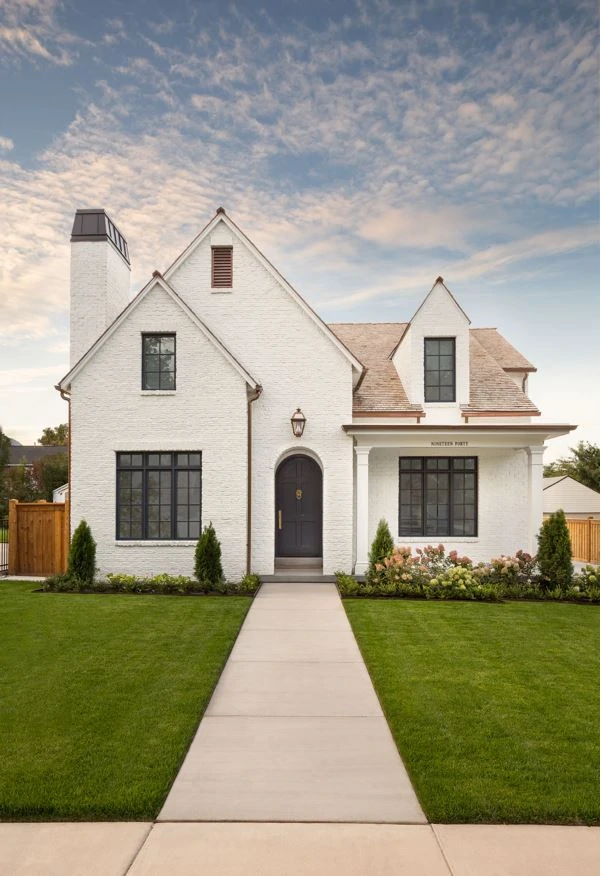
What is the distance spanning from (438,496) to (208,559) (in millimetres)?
6243

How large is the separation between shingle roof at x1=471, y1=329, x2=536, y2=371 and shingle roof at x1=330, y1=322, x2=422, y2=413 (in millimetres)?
2790

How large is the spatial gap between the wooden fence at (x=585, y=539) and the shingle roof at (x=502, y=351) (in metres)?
5.30

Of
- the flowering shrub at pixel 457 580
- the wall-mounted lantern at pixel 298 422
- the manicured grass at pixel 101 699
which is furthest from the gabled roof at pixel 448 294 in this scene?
the manicured grass at pixel 101 699

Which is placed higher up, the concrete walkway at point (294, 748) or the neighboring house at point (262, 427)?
the neighboring house at point (262, 427)

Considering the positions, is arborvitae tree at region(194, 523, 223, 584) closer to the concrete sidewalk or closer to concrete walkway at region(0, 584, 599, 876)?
concrete walkway at region(0, 584, 599, 876)

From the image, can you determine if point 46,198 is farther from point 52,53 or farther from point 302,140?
point 302,140

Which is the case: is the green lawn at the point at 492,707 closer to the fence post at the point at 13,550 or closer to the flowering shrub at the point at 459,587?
the flowering shrub at the point at 459,587

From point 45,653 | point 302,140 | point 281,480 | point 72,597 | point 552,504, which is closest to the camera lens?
point 45,653

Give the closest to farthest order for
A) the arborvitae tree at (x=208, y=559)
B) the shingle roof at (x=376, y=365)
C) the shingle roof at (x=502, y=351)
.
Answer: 1. the arborvitae tree at (x=208, y=559)
2. the shingle roof at (x=376, y=365)
3. the shingle roof at (x=502, y=351)

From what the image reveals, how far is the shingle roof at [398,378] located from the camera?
1614cm

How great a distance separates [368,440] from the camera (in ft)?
49.2

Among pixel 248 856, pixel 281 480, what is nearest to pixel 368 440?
pixel 281 480

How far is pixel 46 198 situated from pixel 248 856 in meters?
16.4

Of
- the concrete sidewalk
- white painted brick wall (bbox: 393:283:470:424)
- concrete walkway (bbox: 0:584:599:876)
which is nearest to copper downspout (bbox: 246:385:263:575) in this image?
white painted brick wall (bbox: 393:283:470:424)
